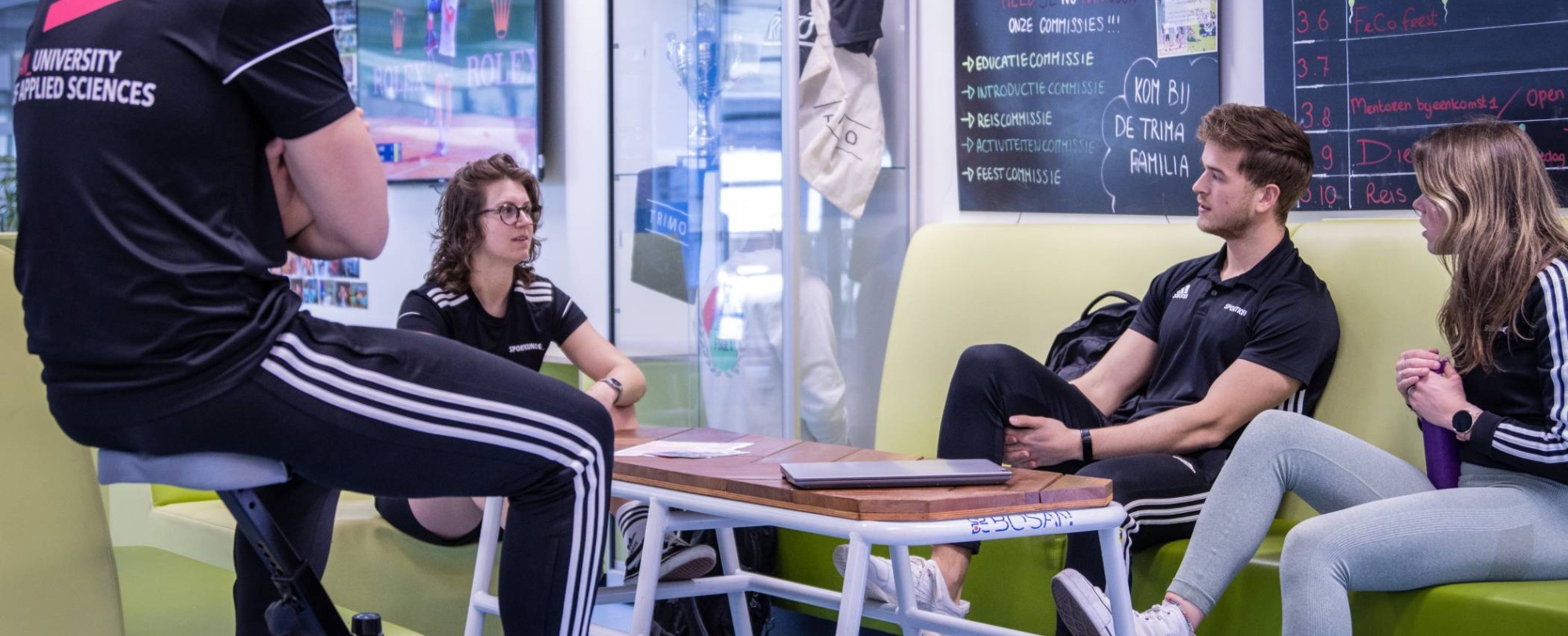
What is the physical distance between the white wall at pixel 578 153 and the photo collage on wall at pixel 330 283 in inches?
55.0

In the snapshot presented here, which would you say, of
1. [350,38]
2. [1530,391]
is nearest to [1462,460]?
[1530,391]

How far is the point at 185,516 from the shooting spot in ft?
9.90

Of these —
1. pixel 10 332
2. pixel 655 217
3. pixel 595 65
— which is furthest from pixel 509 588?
pixel 595 65

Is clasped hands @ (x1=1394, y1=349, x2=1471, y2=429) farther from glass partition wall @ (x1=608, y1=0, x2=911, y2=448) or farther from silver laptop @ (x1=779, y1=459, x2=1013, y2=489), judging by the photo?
glass partition wall @ (x1=608, y1=0, x2=911, y2=448)

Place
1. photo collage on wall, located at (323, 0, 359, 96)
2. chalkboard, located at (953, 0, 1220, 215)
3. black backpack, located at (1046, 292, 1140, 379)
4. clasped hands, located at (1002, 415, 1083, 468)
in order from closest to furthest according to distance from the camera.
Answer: clasped hands, located at (1002, 415, 1083, 468), black backpack, located at (1046, 292, 1140, 379), chalkboard, located at (953, 0, 1220, 215), photo collage on wall, located at (323, 0, 359, 96)

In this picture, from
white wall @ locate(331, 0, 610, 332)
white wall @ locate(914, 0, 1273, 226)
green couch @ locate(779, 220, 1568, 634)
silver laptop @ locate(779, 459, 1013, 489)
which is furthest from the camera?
white wall @ locate(331, 0, 610, 332)

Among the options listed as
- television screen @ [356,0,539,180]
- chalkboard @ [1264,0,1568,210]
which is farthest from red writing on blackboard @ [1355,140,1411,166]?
television screen @ [356,0,539,180]

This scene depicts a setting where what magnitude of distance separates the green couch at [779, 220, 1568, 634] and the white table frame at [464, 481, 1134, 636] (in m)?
0.41

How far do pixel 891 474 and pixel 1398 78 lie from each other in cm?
179

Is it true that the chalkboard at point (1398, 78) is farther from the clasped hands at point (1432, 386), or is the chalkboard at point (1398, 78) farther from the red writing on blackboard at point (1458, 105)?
the clasped hands at point (1432, 386)

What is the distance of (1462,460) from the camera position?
7.50ft

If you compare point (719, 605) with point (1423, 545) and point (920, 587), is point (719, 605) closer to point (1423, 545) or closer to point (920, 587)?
point (920, 587)

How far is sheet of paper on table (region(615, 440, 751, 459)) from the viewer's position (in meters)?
2.21

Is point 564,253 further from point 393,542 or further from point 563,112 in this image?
point 393,542
